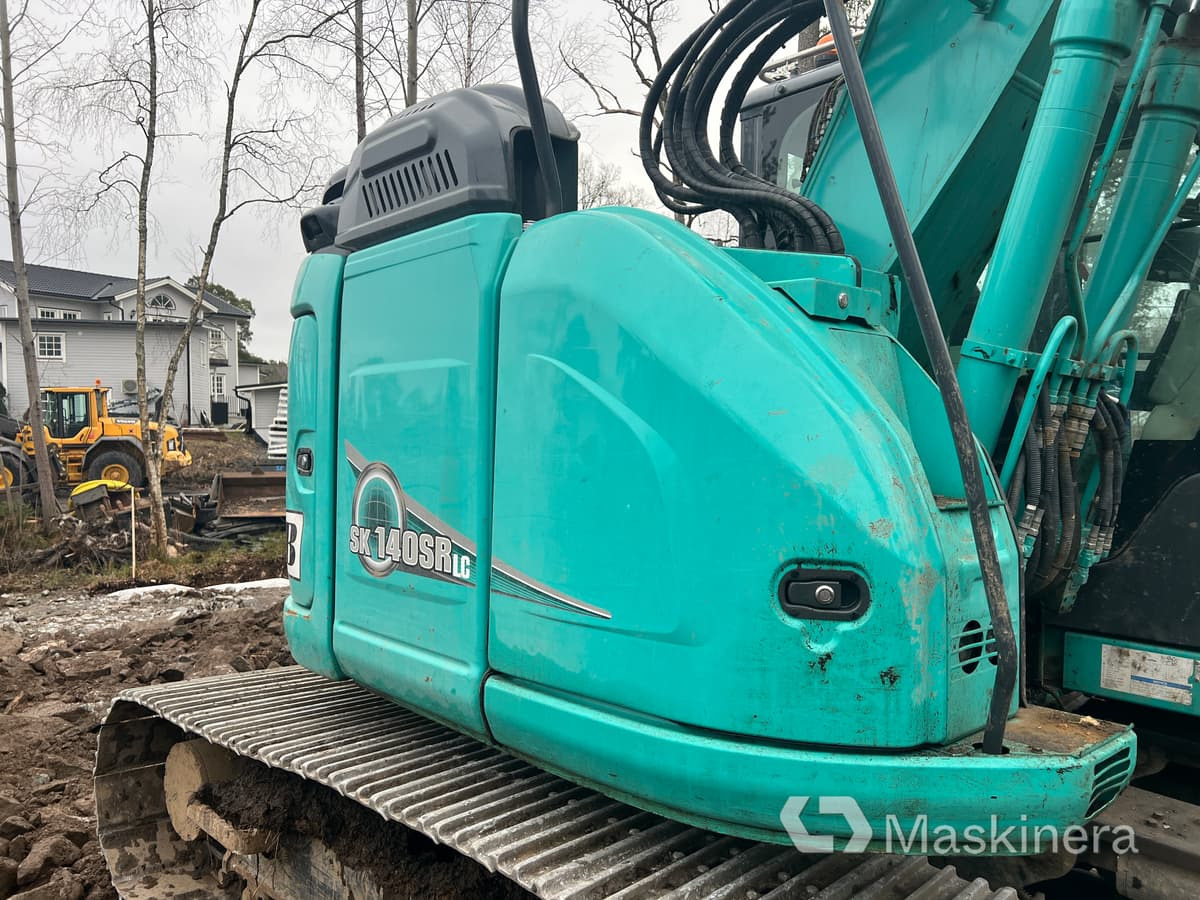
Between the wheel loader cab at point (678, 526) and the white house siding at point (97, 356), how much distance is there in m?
37.6

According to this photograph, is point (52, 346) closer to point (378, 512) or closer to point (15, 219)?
point (15, 219)

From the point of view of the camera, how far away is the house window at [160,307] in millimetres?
40959

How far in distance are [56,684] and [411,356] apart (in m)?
5.82

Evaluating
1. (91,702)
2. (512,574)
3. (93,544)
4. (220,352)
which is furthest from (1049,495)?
(220,352)

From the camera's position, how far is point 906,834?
176cm

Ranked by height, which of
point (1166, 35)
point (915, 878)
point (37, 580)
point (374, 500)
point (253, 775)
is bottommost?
point (37, 580)

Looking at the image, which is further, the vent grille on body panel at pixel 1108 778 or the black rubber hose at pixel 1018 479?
the black rubber hose at pixel 1018 479

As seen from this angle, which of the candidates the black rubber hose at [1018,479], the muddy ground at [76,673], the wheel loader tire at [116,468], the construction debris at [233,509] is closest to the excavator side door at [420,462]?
the black rubber hose at [1018,479]

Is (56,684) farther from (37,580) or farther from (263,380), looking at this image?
(263,380)

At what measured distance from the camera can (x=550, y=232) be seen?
2232 millimetres

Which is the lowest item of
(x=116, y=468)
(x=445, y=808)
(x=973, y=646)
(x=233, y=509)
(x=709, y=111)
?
(x=233, y=509)

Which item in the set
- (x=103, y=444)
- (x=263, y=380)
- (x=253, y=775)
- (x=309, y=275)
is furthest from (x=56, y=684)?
(x=263, y=380)

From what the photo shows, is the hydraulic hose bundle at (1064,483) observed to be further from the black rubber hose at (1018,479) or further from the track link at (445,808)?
the track link at (445,808)

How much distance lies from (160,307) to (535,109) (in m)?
44.1
